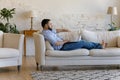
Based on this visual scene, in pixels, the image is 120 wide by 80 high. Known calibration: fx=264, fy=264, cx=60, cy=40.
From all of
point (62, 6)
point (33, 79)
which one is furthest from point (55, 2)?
point (33, 79)

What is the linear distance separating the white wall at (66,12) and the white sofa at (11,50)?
1.96 metres

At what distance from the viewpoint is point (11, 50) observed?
471 centimetres

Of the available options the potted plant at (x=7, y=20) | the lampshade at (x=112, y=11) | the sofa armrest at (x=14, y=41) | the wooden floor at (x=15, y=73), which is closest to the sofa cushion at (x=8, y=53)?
the sofa armrest at (x=14, y=41)

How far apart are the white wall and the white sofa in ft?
6.42

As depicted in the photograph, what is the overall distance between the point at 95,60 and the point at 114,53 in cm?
38

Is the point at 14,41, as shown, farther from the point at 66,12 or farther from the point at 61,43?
the point at 66,12

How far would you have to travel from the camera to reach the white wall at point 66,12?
7.10 meters

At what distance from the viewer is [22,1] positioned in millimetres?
7074

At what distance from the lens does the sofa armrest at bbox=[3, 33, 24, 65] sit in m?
4.89

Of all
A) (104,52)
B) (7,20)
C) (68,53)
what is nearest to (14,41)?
(68,53)

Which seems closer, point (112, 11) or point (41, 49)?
point (41, 49)

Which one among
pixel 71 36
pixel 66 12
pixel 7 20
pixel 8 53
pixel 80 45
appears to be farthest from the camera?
pixel 66 12

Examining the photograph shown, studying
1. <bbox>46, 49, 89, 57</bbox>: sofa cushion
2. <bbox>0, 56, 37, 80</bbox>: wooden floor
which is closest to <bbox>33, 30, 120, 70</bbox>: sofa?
<bbox>46, 49, 89, 57</bbox>: sofa cushion

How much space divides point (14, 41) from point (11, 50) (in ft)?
1.13
